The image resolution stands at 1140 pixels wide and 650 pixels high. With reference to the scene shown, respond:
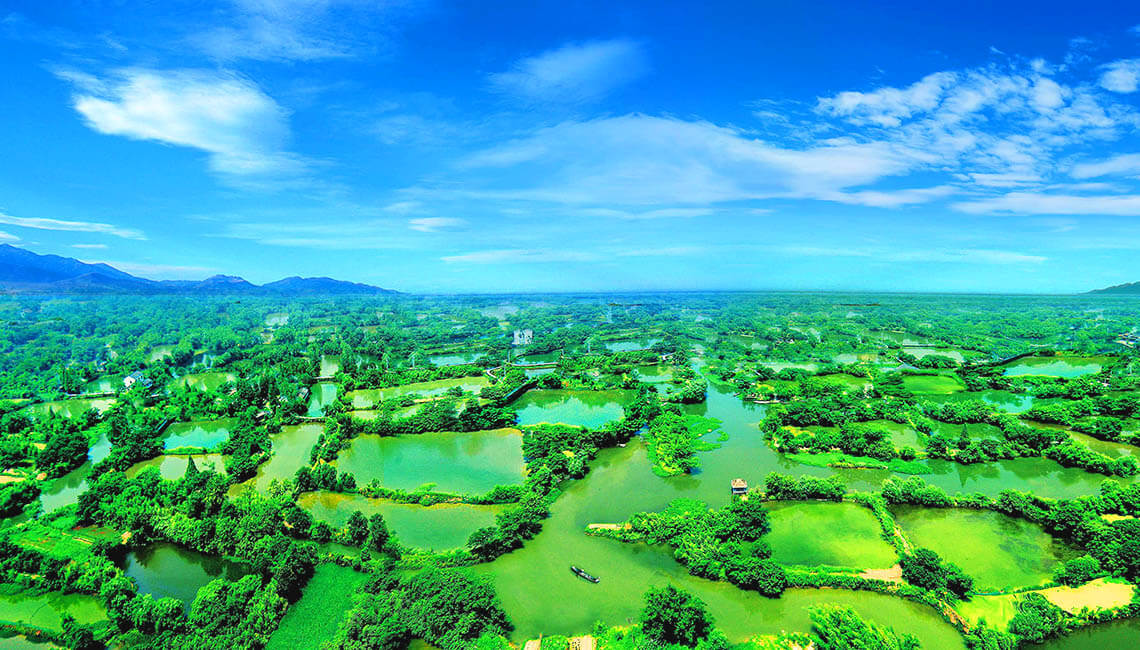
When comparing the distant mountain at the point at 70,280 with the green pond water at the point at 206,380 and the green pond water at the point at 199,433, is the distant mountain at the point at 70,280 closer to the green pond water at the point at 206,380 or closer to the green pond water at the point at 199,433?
the green pond water at the point at 206,380

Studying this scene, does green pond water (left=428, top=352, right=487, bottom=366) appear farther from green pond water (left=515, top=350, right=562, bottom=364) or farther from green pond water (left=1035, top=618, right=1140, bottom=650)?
green pond water (left=1035, top=618, right=1140, bottom=650)

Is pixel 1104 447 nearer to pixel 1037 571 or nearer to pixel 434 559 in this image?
pixel 1037 571

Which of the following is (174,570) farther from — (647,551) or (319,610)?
(647,551)

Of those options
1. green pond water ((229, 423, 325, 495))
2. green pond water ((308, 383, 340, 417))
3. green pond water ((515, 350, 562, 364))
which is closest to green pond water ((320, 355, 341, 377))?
green pond water ((308, 383, 340, 417))

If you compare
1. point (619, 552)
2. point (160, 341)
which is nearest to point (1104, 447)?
point (619, 552)

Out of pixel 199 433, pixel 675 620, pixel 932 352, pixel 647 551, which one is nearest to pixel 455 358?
pixel 199 433
